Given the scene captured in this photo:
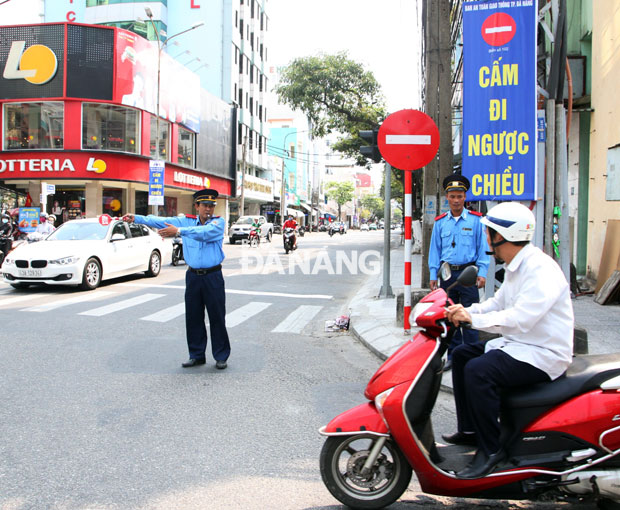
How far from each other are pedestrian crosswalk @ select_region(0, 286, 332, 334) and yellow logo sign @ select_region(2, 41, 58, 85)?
19.9 metres

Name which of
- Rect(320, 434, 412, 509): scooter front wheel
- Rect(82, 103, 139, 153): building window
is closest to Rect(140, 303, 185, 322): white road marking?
Rect(320, 434, 412, 509): scooter front wheel

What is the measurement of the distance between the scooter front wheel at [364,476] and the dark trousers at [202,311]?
2.84 meters

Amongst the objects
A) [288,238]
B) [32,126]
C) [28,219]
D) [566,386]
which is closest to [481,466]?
[566,386]

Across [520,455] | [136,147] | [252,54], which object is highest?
[252,54]

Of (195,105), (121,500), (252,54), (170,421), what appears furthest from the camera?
(252,54)

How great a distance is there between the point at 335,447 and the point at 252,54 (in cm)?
5273

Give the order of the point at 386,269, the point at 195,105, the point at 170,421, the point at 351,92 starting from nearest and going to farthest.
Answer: the point at 170,421 < the point at 386,269 < the point at 351,92 < the point at 195,105

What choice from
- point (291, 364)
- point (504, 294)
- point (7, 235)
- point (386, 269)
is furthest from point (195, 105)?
point (504, 294)

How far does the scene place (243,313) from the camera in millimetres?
9016

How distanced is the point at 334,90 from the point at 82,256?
19.6m

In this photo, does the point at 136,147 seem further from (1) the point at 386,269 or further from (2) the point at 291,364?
(2) the point at 291,364

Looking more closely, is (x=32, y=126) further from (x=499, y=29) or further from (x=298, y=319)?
(x=499, y=29)

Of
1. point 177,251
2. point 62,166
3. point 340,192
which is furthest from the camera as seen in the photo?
point 340,192

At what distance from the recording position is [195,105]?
→ 3569 centimetres
